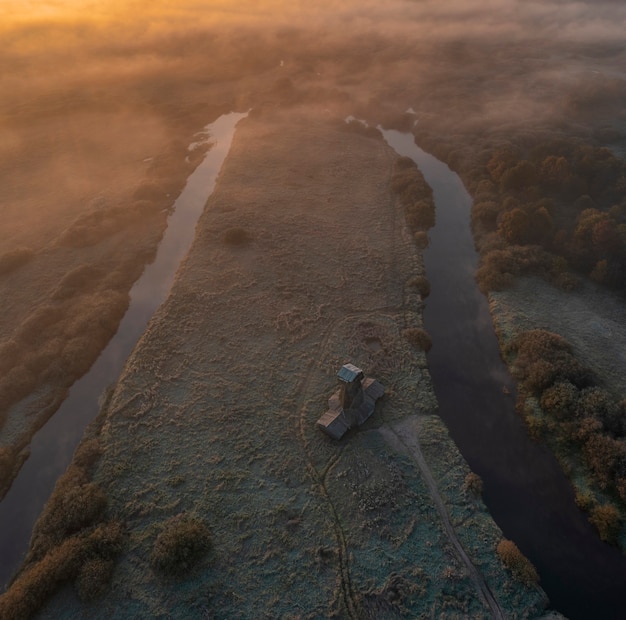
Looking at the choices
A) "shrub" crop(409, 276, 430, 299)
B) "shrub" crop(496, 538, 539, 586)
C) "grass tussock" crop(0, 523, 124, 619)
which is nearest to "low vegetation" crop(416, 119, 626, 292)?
"shrub" crop(409, 276, 430, 299)

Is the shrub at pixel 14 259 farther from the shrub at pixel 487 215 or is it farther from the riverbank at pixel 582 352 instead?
the shrub at pixel 487 215

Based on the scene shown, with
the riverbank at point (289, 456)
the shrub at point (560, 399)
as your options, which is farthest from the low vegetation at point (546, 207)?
the shrub at point (560, 399)

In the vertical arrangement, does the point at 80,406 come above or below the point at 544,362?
below

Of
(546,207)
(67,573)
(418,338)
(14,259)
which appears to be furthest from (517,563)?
(14,259)

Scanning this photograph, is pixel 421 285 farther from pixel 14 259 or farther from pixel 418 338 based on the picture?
pixel 14 259

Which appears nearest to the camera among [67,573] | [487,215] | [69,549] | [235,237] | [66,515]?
[67,573]

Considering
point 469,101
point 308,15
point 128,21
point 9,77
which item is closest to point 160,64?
point 9,77
